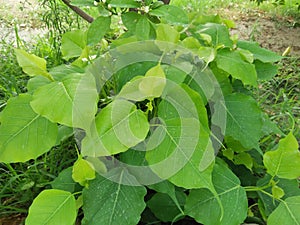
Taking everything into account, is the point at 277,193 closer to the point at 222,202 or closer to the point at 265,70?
the point at 222,202

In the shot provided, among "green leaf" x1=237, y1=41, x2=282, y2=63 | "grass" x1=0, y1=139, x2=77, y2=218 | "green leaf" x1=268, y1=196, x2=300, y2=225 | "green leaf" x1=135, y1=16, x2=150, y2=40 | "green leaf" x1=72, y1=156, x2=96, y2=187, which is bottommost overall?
"grass" x1=0, y1=139, x2=77, y2=218

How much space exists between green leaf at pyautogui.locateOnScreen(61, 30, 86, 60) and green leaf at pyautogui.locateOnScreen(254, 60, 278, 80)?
54 centimetres

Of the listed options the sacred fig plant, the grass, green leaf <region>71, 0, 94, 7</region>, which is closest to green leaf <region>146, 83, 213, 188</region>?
the sacred fig plant

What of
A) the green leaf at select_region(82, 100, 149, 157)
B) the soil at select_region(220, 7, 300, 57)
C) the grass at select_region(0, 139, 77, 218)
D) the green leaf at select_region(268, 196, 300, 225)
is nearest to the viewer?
the green leaf at select_region(82, 100, 149, 157)

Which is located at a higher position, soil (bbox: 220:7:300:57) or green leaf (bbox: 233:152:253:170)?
green leaf (bbox: 233:152:253:170)

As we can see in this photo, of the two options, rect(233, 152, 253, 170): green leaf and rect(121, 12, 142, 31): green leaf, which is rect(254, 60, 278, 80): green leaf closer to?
rect(233, 152, 253, 170): green leaf

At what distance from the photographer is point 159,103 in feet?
3.51

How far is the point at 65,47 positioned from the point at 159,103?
397mm

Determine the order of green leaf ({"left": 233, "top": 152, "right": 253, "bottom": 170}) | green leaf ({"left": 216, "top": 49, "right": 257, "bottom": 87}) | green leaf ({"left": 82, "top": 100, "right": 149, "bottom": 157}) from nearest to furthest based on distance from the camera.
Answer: green leaf ({"left": 82, "top": 100, "right": 149, "bottom": 157}) < green leaf ({"left": 216, "top": 49, "right": 257, "bottom": 87}) < green leaf ({"left": 233, "top": 152, "right": 253, "bottom": 170})

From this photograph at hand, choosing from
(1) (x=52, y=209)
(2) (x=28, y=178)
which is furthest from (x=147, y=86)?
(2) (x=28, y=178)

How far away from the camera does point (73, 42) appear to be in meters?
1.31

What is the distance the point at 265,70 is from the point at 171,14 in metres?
0.35

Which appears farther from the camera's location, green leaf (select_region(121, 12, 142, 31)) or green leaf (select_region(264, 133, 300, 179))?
green leaf (select_region(121, 12, 142, 31))

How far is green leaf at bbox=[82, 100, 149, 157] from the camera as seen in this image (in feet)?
3.07
